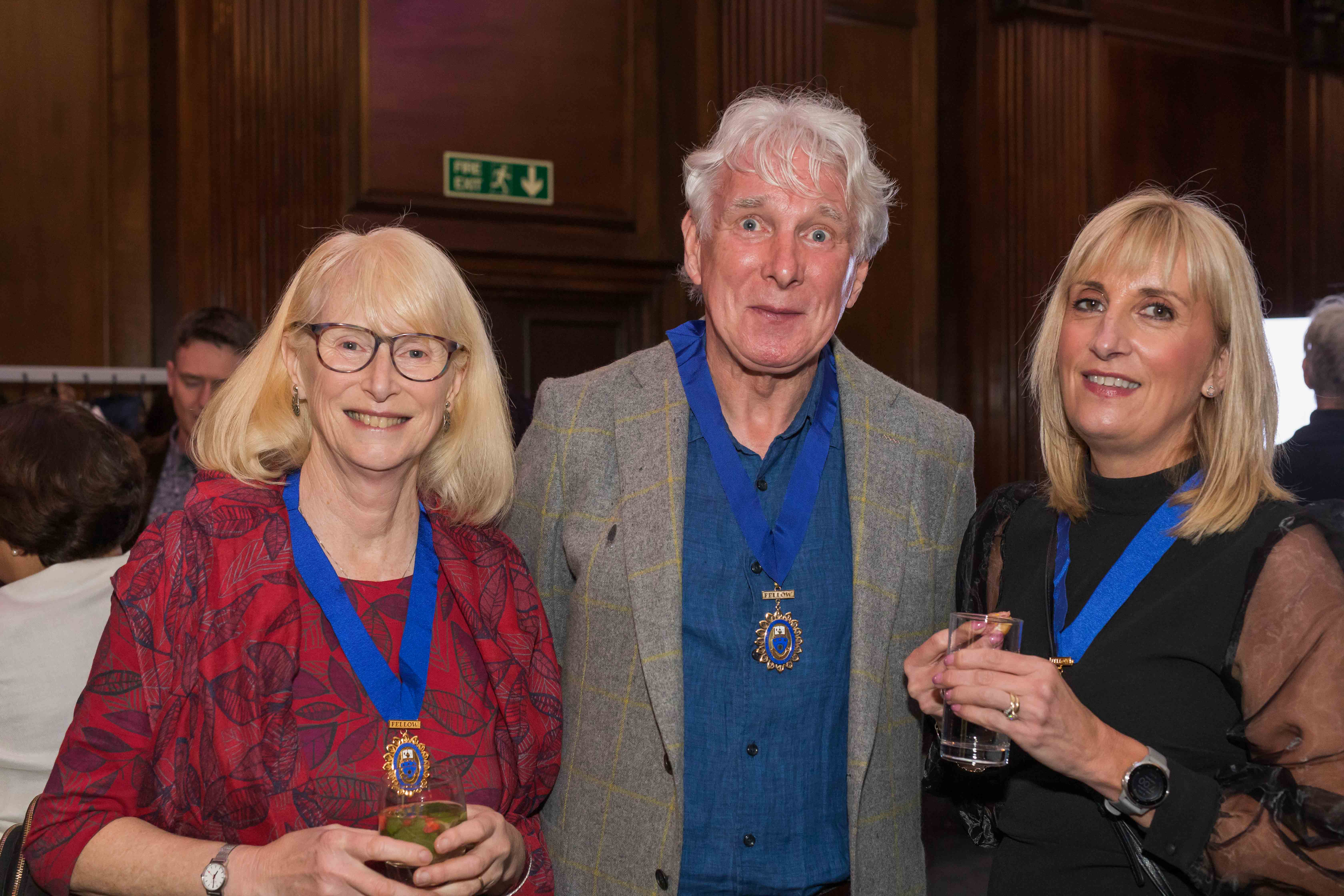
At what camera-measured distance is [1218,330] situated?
68.2 inches

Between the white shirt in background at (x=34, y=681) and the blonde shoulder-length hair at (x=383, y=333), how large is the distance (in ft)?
1.91

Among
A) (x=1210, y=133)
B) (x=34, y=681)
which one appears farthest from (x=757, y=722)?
(x=1210, y=133)

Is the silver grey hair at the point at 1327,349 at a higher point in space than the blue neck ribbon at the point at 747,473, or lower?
higher

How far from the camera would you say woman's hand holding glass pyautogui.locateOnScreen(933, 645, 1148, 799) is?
1.47 meters

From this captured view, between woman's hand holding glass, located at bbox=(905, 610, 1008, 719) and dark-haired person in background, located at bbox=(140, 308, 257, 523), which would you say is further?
dark-haired person in background, located at bbox=(140, 308, 257, 523)

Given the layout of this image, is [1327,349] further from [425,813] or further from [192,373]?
[192,373]

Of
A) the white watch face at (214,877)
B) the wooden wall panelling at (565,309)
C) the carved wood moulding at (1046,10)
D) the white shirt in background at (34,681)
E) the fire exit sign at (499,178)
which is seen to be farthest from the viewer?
the carved wood moulding at (1046,10)

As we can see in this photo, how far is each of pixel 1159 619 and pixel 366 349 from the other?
1.24 m

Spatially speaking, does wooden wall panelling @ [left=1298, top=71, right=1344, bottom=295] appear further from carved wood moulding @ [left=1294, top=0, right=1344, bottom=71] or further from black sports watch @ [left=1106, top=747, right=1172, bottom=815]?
black sports watch @ [left=1106, top=747, right=1172, bottom=815]

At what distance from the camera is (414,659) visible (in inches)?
67.5

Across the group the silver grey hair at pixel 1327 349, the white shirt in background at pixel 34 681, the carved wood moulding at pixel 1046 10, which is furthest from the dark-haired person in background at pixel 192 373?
the carved wood moulding at pixel 1046 10

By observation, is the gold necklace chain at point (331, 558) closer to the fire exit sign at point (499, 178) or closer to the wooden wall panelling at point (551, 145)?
the wooden wall panelling at point (551, 145)

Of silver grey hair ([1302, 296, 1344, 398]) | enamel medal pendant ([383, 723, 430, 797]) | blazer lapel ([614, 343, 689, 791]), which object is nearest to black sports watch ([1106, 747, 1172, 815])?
blazer lapel ([614, 343, 689, 791])

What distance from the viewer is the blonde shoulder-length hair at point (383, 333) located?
5.76ft
